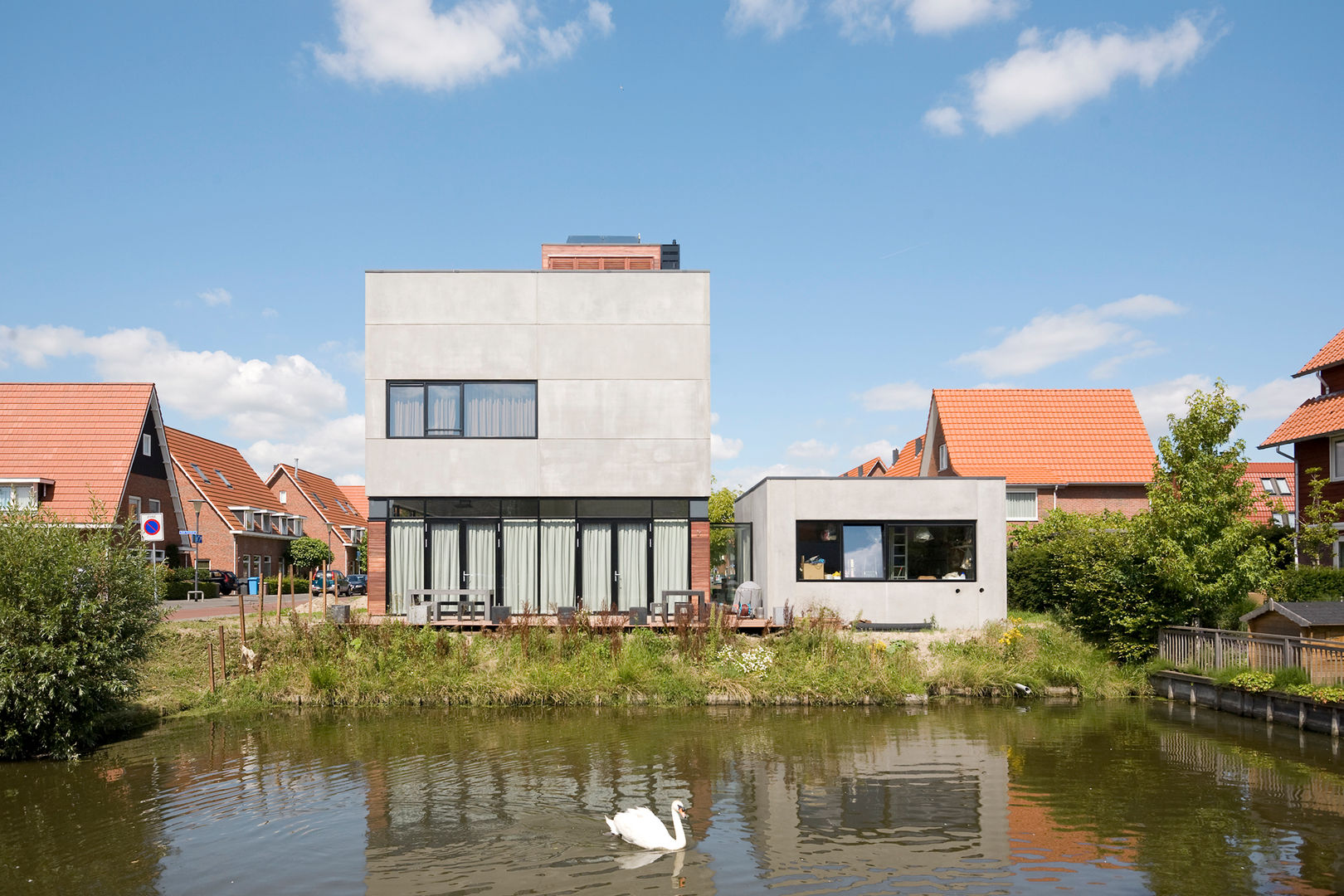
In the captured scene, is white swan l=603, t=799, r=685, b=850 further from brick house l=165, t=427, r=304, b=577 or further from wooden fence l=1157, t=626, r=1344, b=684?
brick house l=165, t=427, r=304, b=577

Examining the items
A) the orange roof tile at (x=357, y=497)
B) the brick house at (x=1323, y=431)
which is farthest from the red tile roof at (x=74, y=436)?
the brick house at (x=1323, y=431)

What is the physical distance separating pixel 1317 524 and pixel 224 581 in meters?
40.5

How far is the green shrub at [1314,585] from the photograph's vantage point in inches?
767

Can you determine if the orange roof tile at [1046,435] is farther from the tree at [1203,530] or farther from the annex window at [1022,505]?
the tree at [1203,530]

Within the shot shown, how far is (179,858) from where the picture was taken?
9.19 m

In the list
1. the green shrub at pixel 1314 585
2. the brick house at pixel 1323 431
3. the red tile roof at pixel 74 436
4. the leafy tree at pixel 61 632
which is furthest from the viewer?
the red tile roof at pixel 74 436

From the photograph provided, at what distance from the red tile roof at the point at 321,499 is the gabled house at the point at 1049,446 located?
1625 inches

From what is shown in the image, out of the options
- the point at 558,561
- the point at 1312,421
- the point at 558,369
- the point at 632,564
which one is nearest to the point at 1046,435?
the point at 1312,421

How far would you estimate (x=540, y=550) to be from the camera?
22.0m

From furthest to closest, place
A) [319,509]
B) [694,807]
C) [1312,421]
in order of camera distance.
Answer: [319,509]
[1312,421]
[694,807]

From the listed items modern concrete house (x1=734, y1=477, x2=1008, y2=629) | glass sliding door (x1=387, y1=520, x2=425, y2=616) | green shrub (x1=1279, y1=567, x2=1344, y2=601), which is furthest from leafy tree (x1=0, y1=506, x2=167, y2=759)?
green shrub (x1=1279, y1=567, x2=1344, y2=601)

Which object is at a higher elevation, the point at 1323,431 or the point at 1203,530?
the point at 1323,431

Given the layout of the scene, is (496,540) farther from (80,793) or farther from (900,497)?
(80,793)

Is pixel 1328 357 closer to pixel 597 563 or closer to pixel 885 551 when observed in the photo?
pixel 885 551
